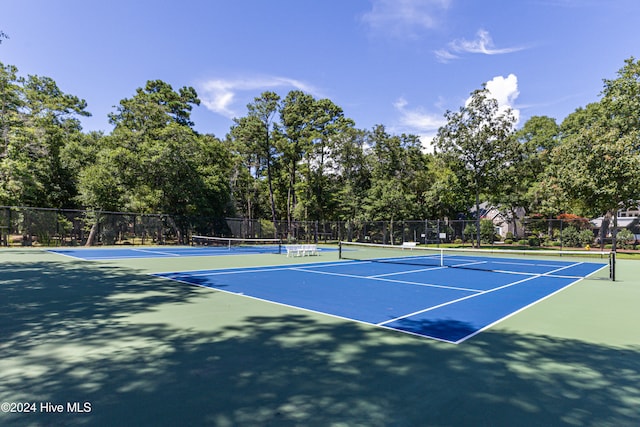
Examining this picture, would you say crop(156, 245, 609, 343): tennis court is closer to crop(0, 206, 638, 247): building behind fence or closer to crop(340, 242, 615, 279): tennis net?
crop(340, 242, 615, 279): tennis net

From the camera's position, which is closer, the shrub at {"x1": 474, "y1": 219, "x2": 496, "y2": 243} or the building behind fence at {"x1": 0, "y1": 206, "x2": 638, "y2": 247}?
the building behind fence at {"x1": 0, "y1": 206, "x2": 638, "y2": 247}

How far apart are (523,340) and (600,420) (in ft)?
7.07

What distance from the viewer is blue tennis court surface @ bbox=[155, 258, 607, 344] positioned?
234 inches

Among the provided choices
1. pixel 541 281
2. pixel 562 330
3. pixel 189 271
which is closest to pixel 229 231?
pixel 189 271

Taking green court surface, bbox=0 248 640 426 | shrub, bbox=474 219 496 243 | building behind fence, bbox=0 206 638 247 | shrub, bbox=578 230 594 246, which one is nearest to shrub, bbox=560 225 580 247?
building behind fence, bbox=0 206 638 247

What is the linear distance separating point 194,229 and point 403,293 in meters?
28.0

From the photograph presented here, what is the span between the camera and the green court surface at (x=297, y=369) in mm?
2877

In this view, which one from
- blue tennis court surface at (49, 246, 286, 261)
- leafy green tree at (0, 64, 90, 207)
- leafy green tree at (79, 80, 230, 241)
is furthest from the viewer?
leafy green tree at (79, 80, 230, 241)

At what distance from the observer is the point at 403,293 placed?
28.0 feet

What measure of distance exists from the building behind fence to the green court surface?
73.7 ft

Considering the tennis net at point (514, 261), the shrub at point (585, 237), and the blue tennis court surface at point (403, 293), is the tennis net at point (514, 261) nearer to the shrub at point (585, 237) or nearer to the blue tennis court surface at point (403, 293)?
the blue tennis court surface at point (403, 293)

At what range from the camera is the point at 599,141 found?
2402 centimetres

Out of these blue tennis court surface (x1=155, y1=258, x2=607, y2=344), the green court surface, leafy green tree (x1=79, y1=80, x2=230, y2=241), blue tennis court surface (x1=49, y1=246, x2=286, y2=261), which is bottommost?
blue tennis court surface (x1=49, y1=246, x2=286, y2=261)

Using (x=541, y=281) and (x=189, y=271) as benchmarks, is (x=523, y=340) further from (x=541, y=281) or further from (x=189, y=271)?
(x=189, y=271)
